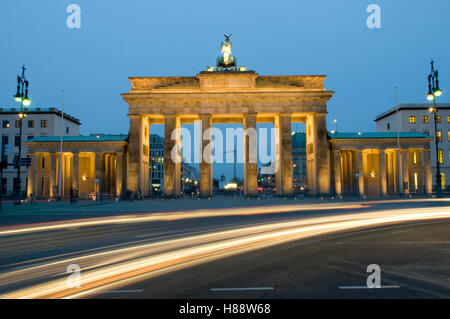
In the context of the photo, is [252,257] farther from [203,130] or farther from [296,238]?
[203,130]

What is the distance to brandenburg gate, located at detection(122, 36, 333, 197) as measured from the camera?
48.7 metres

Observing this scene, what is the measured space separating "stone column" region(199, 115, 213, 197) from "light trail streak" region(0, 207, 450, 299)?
3504 centimetres

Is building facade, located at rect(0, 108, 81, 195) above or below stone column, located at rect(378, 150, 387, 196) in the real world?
above

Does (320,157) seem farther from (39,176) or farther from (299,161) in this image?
(299,161)

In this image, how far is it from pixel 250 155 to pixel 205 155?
678cm

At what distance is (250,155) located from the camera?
48.4 meters

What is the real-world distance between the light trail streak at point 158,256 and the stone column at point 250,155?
112 ft

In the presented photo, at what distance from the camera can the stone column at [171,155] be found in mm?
49031

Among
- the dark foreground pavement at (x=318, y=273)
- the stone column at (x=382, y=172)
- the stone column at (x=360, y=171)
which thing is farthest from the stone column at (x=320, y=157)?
the dark foreground pavement at (x=318, y=273)

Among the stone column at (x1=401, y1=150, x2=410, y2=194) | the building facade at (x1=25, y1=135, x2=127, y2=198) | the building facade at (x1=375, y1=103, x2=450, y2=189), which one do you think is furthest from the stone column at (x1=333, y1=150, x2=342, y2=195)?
the building facade at (x1=25, y1=135, x2=127, y2=198)

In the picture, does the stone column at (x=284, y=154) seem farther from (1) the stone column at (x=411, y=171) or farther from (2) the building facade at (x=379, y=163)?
(1) the stone column at (x=411, y=171)

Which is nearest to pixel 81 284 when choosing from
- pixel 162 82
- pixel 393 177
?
pixel 162 82

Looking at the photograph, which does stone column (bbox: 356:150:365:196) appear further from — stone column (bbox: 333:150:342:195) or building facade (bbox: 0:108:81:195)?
building facade (bbox: 0:108:81:195)
